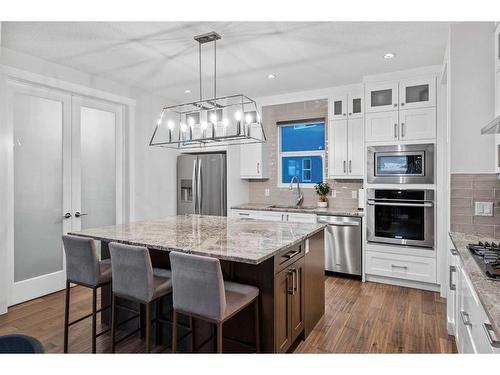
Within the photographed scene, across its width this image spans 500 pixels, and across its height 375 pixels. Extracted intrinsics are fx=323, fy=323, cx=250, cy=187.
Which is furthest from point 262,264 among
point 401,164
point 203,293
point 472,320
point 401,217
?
point 401,164

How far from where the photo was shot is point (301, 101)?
16.2 feet

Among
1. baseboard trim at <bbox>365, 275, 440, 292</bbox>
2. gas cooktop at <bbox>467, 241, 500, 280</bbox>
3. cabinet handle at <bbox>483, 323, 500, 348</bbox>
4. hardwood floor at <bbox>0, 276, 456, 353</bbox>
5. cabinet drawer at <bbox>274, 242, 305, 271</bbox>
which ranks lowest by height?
hardwood floor at <bbox>0, 276, 456, 353</bbox>

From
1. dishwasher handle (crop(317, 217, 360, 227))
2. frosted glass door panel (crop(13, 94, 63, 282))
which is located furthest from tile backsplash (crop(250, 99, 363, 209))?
frosted glass door panel (crop(13, 94, 63, 282))

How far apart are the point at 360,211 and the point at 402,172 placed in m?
0.70

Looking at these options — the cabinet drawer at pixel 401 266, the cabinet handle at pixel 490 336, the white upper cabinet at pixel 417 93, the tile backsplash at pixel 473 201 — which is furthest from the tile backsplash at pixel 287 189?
the cabinet handle at pixel 490 336

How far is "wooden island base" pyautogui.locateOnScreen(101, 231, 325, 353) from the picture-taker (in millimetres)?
2150

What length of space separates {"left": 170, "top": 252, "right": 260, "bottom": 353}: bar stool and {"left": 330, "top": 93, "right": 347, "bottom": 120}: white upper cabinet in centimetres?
320

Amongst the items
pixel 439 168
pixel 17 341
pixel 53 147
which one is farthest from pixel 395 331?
pixel 53 147

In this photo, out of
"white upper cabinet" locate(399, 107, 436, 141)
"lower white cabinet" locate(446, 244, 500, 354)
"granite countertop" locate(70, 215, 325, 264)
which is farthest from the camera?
"white upper cabinet" locate(399, 107, 436, 141)

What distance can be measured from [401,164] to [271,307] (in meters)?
2.67

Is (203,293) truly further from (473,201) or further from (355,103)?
(355,103)

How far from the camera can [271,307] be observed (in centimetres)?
214

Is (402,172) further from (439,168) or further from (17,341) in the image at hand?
(17,341)

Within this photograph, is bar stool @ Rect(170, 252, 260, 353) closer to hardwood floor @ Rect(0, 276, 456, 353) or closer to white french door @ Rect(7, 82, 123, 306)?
hardwood floor @ Rect(0, 276, 456, 353)
